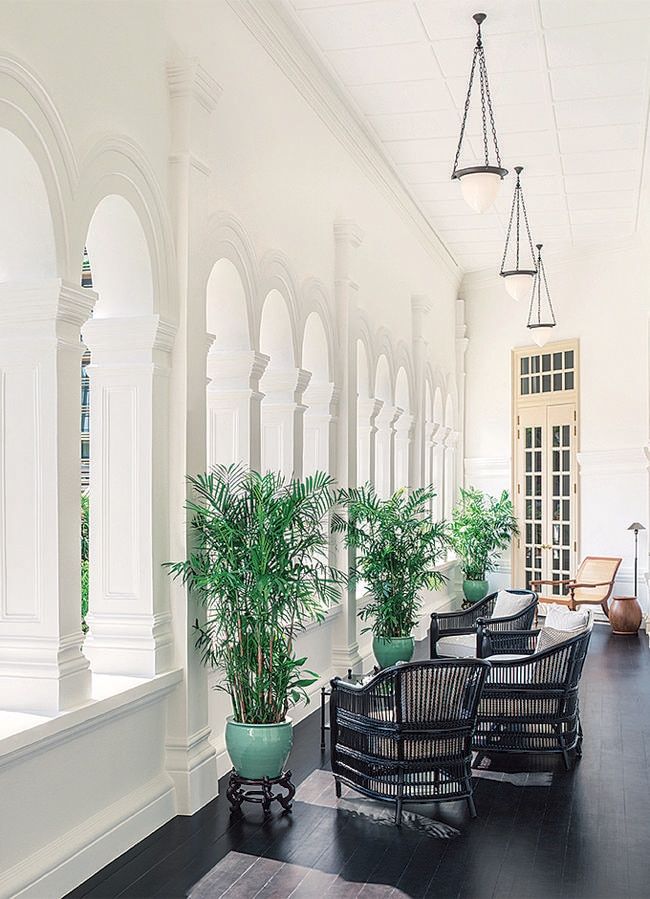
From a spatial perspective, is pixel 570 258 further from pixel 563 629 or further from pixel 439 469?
pixel 563 629

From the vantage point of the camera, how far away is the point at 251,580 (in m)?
5.46

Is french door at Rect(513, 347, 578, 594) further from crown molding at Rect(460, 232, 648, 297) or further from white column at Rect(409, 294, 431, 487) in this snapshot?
white column at Rect(409, 294, 431, 487)

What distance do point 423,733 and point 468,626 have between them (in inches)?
172

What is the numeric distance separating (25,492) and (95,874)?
1.77m

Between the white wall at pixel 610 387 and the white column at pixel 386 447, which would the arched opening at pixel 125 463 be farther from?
the white wall at pixel 610 387

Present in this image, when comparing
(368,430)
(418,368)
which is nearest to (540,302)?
(418,368)

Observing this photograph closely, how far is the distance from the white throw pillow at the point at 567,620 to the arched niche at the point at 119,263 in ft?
12.8

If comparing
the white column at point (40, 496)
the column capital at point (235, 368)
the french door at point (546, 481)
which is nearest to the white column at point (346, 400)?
the column capital at point (235, 368)

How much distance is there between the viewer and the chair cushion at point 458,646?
30.6 ft

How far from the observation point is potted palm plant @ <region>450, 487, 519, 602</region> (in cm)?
1446

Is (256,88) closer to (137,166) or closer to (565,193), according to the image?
(137,166)

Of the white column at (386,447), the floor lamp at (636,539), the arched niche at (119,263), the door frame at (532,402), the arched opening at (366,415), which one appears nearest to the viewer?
the arched niche at (119,263)

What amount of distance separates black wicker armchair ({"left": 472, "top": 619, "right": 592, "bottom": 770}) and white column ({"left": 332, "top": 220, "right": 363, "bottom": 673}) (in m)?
2.42

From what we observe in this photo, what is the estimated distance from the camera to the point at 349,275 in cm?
909
